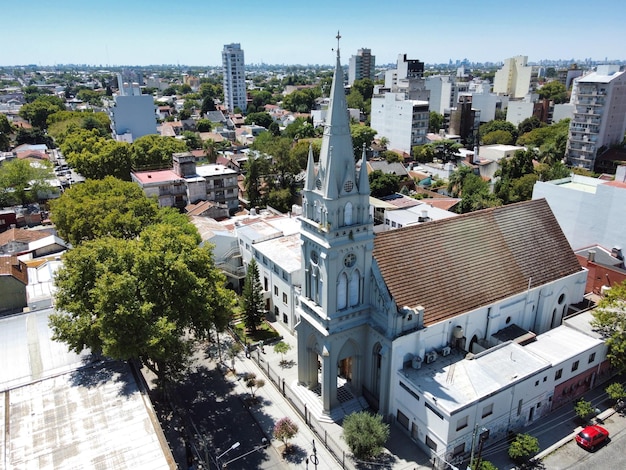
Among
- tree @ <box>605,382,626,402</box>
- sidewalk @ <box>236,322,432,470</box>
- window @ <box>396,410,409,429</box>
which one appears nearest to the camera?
sidewalk @ <box>236,322,432,470</box>

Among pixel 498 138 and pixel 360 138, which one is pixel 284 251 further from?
pixel 498 138

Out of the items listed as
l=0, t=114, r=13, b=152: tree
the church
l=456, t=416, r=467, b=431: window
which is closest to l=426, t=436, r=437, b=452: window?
the church

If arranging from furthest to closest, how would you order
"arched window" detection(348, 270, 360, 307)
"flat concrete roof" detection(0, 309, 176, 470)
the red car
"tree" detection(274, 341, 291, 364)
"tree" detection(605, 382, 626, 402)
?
"tree" detection(274, 341, 291, 364), "tree" detection(605, 382, 626, 402), "arched window" detection(348, 270, 360, 307), the red car, "flat concrete roof" detection(0, 309, 176, 470)

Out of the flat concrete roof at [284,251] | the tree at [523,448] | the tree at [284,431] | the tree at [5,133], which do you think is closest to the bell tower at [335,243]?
the tree at [284,431]

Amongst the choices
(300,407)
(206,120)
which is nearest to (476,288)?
(300,407)

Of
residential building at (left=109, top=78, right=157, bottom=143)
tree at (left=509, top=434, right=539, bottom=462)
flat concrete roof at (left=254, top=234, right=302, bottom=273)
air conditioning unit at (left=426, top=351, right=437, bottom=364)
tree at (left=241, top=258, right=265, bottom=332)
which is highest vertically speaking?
residential building at (left=109, top=78, right=157, bottom=143)

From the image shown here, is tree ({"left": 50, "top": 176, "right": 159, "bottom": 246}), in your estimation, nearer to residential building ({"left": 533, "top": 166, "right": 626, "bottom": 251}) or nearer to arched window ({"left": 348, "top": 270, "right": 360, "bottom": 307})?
arched window ({"left": 348, "top": 270, "right": 360, "bottom": 307})

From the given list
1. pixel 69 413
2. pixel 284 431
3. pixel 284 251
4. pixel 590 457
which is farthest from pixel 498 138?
pixel 69 413
